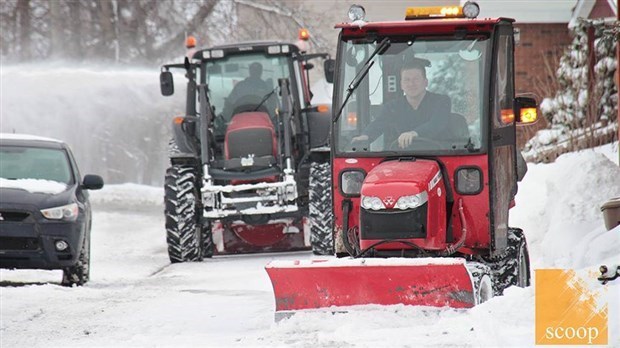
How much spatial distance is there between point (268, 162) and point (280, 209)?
701 mm

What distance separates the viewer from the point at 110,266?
17875 mm

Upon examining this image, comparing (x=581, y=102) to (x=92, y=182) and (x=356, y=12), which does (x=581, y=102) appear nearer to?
(x=92, y=182)

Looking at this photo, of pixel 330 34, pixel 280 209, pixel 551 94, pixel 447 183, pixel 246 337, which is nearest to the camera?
pixel 246 337

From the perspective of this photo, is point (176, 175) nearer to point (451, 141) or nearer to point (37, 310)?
point (37, 310)

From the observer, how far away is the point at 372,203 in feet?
31.3

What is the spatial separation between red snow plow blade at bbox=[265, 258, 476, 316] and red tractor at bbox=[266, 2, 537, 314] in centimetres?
50

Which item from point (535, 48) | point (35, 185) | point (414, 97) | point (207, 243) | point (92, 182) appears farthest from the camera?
point (535, 48)

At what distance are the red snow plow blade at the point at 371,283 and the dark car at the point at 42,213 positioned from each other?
5.08 meters

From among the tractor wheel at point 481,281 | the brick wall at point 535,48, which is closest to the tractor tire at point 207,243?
the tractor wheel at point 481,281

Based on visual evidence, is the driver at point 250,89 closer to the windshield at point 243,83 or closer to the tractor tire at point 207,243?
the windshield at point 243,83

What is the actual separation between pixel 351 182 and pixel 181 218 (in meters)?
6.69

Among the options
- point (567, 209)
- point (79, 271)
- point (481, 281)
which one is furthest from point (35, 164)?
point (481, 281)

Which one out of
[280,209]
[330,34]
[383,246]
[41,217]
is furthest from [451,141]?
[330,34]

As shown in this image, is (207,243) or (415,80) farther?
(207,243)
